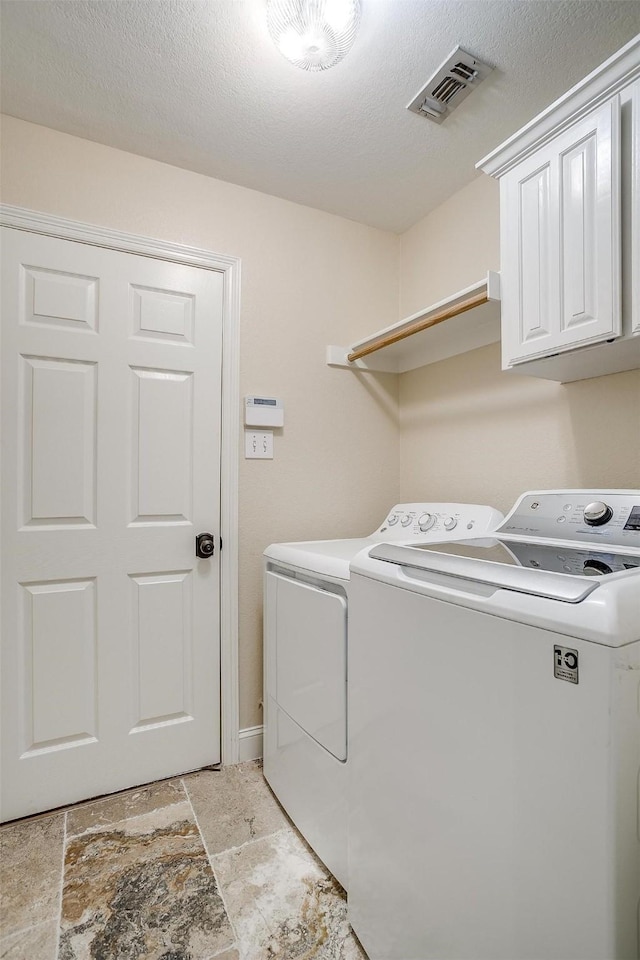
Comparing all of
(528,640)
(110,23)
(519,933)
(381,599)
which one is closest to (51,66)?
(110,23)

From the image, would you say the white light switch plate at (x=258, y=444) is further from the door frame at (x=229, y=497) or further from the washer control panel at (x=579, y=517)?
the washer control panel at (x=579, y=517)

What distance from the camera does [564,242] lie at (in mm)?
1285

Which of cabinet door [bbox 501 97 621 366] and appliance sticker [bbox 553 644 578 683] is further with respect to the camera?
cabinet door [bbox 501 97 621 366]

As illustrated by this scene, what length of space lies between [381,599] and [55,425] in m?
1.33

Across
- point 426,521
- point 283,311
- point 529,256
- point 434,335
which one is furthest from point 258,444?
point 529,256

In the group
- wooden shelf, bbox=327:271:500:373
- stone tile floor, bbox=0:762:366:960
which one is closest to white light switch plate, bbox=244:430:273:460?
wooden shelf, bbox=327:271:500:373

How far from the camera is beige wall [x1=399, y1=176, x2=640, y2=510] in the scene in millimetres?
1548

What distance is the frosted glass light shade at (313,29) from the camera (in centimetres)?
121

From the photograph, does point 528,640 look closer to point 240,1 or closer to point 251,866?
point 251,866

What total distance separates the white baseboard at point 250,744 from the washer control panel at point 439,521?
3.22 feet

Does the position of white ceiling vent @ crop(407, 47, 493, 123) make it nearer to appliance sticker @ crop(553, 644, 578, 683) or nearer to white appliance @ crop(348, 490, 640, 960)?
white appliance @ crop(348, 490, 640, 960)

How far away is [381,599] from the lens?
3.64 feet

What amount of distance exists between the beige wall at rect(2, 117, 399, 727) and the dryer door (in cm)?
37

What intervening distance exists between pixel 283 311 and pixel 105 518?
1151 millimetres
